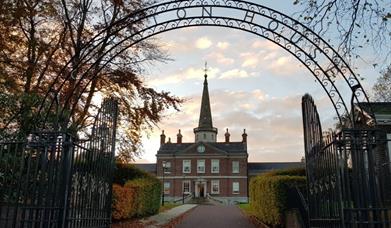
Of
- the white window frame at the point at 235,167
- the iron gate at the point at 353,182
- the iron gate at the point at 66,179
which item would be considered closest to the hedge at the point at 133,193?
the iron gate at the point at 66,179

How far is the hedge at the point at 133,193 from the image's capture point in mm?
14836

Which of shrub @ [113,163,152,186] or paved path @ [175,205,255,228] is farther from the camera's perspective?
shrub @ [113,163,152,186]

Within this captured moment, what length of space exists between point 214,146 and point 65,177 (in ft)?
200

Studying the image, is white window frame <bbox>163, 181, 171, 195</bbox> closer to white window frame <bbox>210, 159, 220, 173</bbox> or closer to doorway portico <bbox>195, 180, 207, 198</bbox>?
doorway portico <bbox>195, 180, 207, 198</bbox>

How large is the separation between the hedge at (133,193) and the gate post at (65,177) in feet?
28.4

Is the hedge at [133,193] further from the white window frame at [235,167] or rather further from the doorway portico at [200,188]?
the white window frame at [235,167]

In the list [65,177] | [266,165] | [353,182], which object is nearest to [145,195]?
[65,177]

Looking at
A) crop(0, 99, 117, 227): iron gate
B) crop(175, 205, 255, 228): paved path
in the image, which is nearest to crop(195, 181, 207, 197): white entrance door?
crop(175, 205, 255, 228): paved path

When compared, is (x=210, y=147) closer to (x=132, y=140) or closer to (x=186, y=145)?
(x=186, y=145)

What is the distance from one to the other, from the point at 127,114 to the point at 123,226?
4.59 m

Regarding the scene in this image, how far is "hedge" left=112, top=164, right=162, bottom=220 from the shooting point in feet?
48.7

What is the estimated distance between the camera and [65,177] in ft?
19.4

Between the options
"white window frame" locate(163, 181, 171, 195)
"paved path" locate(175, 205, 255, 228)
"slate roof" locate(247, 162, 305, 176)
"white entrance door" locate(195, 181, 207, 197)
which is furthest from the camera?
"slate roof" locate(247, 162, 305, 176)

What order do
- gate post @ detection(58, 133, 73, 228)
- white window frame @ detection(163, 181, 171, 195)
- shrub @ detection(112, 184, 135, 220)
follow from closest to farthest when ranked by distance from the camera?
gate post @ detection(58, 133, 73, 228), shrub @ detection(112, 184, 135, 220), white window frame @ detection(163, 181, 171, 195)
